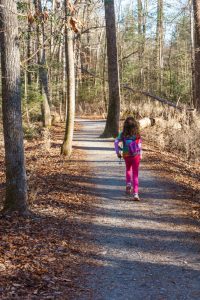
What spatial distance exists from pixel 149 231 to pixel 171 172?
460 centimetres

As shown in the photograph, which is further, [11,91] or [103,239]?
[11,91]

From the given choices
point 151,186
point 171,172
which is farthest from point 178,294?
point 171,172

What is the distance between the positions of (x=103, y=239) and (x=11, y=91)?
294 cm

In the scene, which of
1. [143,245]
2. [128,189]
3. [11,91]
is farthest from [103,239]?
[11,91]

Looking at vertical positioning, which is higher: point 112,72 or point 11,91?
point 112,72

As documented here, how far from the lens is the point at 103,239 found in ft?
23.0

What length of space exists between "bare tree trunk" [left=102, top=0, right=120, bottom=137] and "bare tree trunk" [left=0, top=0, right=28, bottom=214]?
374 inches

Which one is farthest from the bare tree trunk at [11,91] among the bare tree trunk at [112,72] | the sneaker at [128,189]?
the bare tree trunk at [112,72]

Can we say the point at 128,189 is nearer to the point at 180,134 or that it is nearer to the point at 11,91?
the point at 11,91

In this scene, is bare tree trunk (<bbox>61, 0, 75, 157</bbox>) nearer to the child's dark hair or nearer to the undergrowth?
the undergrowth

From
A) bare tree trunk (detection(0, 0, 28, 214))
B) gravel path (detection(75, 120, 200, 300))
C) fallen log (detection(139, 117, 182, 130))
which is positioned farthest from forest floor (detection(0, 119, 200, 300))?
fallen log (detection(139, 117, 182, 130))

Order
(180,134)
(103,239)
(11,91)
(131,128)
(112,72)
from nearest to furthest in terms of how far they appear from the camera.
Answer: (103,239), (11,91), (131,128), (180,134), (112,72)

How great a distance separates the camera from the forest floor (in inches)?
206

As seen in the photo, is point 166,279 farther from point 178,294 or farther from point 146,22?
point 146,22
